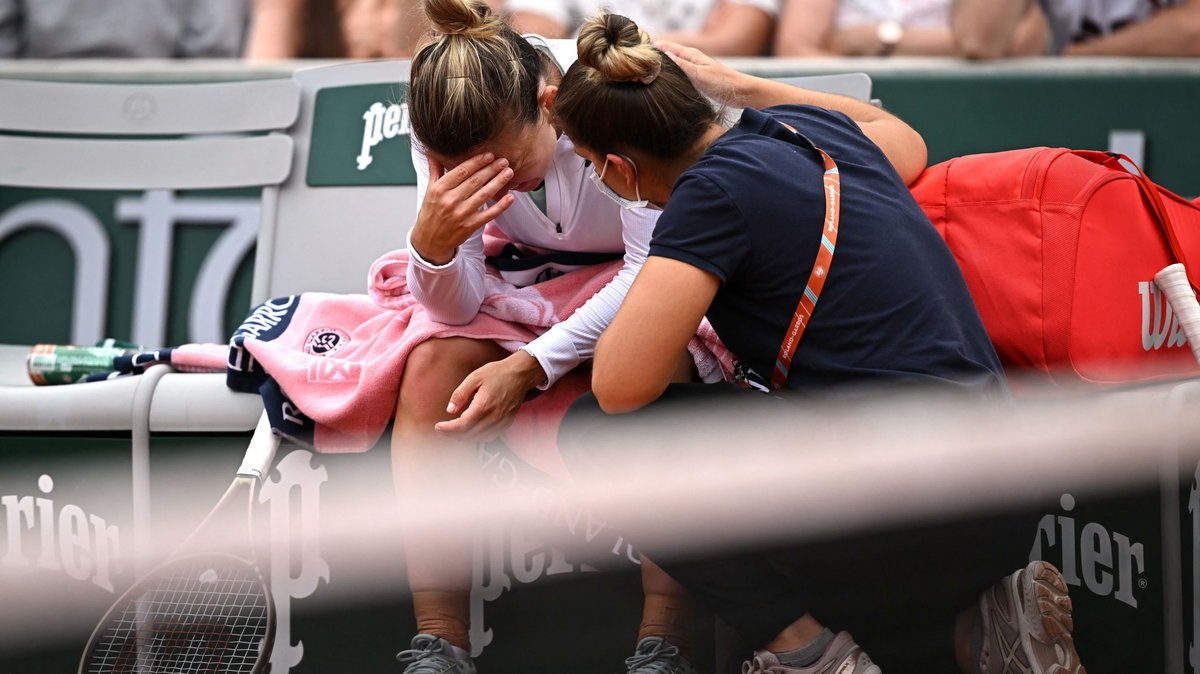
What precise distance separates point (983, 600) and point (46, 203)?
1704mm

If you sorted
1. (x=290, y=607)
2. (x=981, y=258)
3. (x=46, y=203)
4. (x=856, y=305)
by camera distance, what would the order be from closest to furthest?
(x=856, y=305) < (x=981, y=258) < (x=290, y=607) < (x=46, y=203)

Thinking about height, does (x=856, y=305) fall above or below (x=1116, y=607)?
above

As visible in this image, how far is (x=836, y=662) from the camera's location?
39.7 inches

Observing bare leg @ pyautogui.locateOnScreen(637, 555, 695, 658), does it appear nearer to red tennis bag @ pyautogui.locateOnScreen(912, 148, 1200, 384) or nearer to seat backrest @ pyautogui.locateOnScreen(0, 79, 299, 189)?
red tennis bag @ pyautogui.locateOnScreen(912, 148, 1200, 384)

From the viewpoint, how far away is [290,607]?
1.34 metres

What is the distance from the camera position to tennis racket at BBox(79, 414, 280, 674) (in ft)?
3.90

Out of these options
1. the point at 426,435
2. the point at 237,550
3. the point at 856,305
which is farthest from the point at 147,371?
the point at 856,305

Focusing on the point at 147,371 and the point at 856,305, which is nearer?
the point at 856,305

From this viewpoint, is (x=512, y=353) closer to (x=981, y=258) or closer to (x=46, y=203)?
(x=981, y=258)

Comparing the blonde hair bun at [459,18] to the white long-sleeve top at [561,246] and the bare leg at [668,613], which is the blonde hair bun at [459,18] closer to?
the white long-sleeve top at [561,246]

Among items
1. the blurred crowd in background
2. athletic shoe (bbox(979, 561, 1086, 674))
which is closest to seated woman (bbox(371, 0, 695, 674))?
athletic shoe (bbox(979, 561, 1086, 674))

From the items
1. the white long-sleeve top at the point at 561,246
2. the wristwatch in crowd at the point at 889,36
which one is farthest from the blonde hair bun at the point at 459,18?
the wristwatch in crowd at the point at 889,36

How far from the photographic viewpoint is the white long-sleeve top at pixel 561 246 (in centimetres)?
120

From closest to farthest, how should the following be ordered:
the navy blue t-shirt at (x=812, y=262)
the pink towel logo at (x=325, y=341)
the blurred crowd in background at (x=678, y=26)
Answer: the navy blue t-shirt at (x=812, y=262) < the pink towel logo at (x=325, y=341) < the blurred crowd in background at (x=678, y=26)
